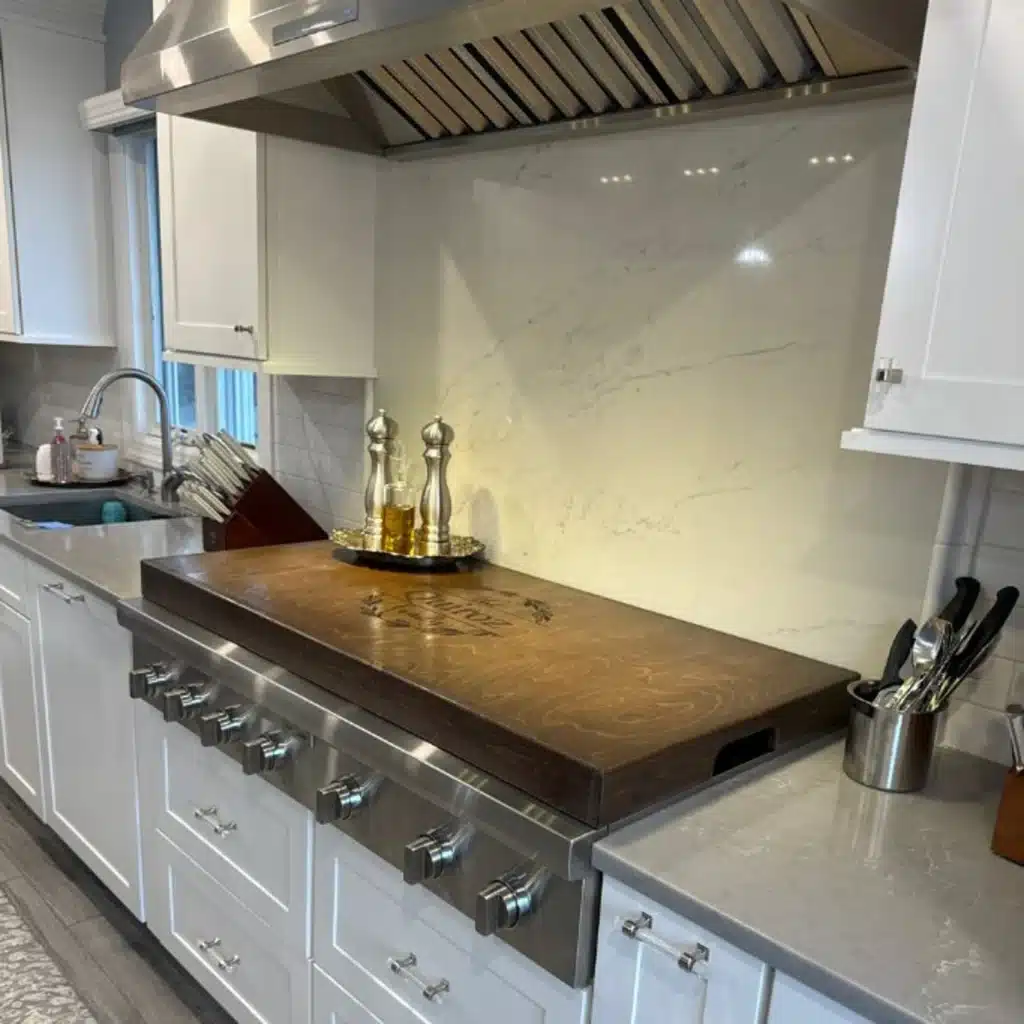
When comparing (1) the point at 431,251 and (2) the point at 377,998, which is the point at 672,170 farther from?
(2) the point at 377,998

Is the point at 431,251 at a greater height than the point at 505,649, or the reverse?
the point at 431,251

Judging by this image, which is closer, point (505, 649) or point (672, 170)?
point (505, 649)

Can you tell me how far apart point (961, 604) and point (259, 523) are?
4.97 feet

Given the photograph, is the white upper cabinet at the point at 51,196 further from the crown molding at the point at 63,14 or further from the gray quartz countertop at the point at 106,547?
the gray quartz countertop at the point at 106,547

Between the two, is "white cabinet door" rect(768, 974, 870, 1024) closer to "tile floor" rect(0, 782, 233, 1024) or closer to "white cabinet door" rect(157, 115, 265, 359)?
"tile floor" rect(0, 782, 233, 1024)

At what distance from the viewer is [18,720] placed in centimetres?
241

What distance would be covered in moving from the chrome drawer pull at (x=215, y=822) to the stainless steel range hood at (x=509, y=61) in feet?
4.26

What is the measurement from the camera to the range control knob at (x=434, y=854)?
110cm

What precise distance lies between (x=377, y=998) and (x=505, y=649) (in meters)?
0.56

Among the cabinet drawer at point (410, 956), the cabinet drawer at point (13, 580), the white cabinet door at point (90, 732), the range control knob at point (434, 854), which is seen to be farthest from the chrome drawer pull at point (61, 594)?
the range control knob at point (434, 854)

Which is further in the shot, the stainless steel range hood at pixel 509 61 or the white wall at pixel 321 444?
the white wall at pixel 321 444

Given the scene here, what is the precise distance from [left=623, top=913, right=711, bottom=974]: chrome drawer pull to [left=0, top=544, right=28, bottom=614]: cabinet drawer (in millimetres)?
1874

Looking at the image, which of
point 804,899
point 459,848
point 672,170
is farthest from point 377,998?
point 672,170

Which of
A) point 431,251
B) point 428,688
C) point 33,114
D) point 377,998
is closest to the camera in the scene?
point 428,688
